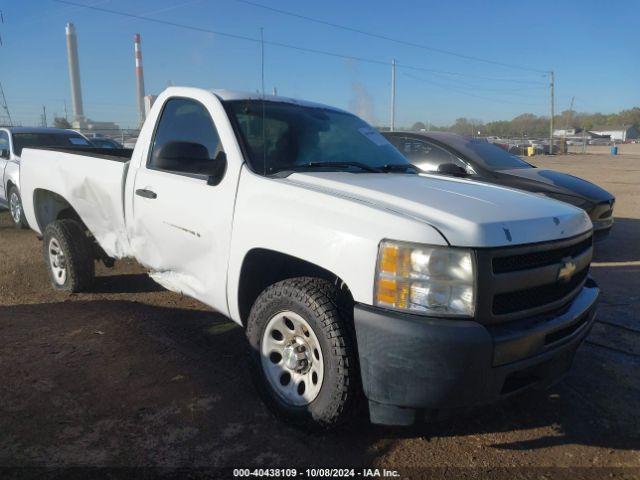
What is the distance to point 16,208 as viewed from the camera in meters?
8.68

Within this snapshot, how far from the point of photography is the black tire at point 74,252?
4.82 metres

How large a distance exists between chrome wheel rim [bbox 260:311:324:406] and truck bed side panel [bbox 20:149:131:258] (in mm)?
1825

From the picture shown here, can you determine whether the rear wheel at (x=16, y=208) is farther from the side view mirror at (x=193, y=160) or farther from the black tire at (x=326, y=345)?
the black tire at (x=326, y=345)

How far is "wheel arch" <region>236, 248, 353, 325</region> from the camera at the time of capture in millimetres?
2854

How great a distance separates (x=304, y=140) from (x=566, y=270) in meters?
1.87

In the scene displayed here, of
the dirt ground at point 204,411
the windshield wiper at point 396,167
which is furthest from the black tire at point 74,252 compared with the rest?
the windshield wiper at point 396,167

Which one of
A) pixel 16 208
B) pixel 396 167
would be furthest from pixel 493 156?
pixel 16 208

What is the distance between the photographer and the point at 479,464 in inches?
101

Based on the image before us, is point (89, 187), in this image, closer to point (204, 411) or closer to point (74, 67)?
point (204, 411)

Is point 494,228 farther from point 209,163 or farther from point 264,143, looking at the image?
point 209,163

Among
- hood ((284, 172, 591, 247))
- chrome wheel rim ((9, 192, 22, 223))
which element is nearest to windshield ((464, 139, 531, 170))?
hood ((284, 172, 591, 247))

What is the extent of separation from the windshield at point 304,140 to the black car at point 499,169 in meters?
2.51

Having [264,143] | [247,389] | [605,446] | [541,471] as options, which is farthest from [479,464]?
[264,143]

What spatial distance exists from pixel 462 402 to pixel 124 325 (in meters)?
3.02
